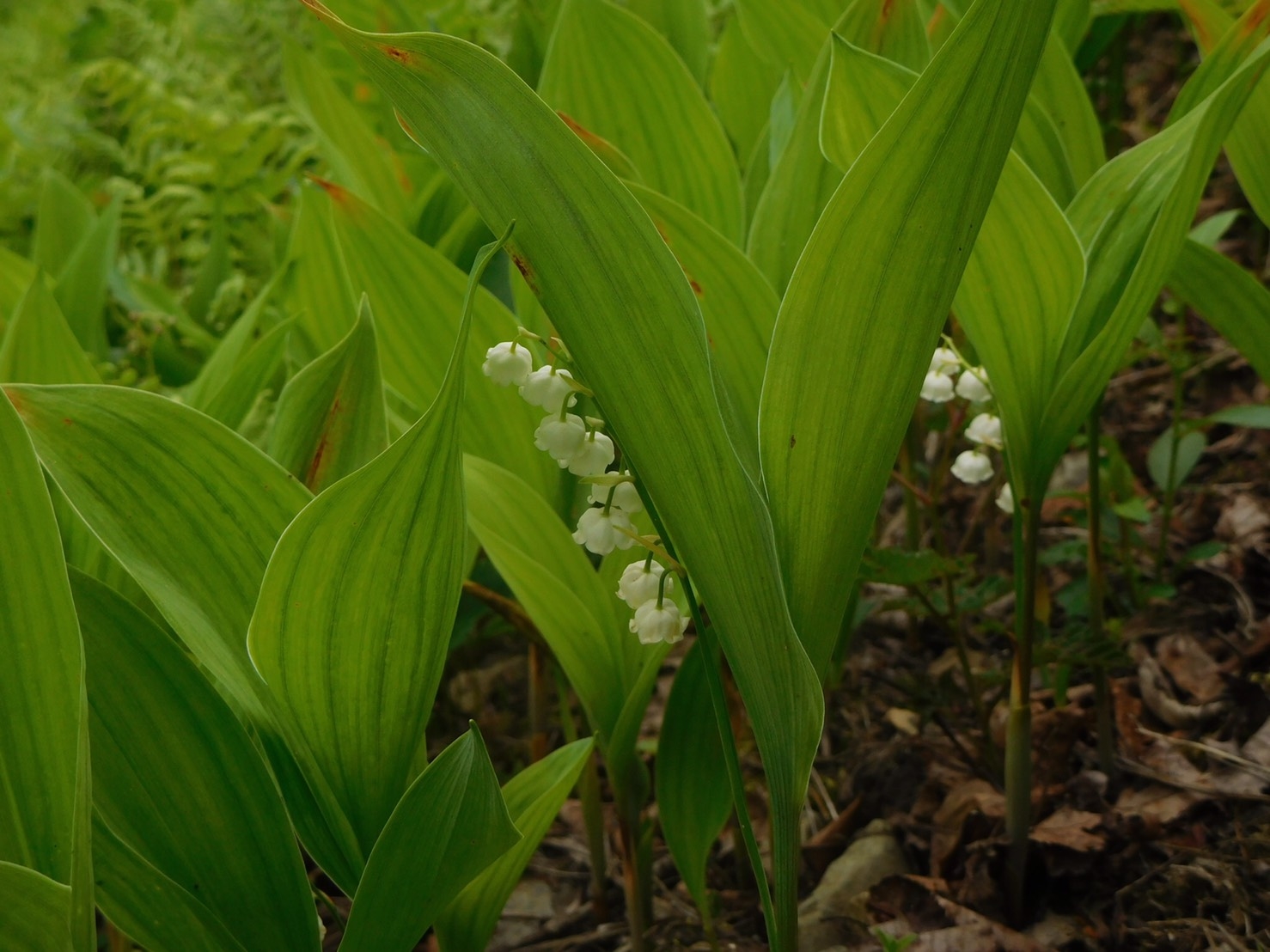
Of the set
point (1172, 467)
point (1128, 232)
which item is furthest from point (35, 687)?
point (1172, 467)

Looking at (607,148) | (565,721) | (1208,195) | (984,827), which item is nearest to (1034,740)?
(984,827)

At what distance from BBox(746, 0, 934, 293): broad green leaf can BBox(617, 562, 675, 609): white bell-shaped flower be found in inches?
16.6

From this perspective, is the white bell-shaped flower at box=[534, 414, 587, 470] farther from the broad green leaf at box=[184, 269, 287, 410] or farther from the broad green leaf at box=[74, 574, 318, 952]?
the broad green leaf at box=[184, 269, 287, 410]

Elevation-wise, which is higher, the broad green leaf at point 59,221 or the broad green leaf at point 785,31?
the broad green leaf at point 785,31

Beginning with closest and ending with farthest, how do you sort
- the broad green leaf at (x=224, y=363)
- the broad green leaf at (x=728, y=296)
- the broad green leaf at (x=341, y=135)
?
the broad green leaf at (x=728, y=296) → the broad green leaf at (x=224, y=363) → the broad green leaf at (x=341, y=135)

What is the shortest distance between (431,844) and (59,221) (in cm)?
172

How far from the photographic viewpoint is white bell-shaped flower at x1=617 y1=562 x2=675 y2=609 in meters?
0.79

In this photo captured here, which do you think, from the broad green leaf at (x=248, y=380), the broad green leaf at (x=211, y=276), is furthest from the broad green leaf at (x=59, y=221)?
the broad green leaf at (x=248, y=380)

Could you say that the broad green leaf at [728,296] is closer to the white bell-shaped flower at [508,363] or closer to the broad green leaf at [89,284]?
the white bell-shaped flower at [508,363]

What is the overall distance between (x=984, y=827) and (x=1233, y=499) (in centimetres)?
85

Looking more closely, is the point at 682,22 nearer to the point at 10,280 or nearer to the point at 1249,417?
the point at 1249,417

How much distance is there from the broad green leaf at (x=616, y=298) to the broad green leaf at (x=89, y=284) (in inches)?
44.9

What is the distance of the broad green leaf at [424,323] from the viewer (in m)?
1.13

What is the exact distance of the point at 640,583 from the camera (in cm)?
79
